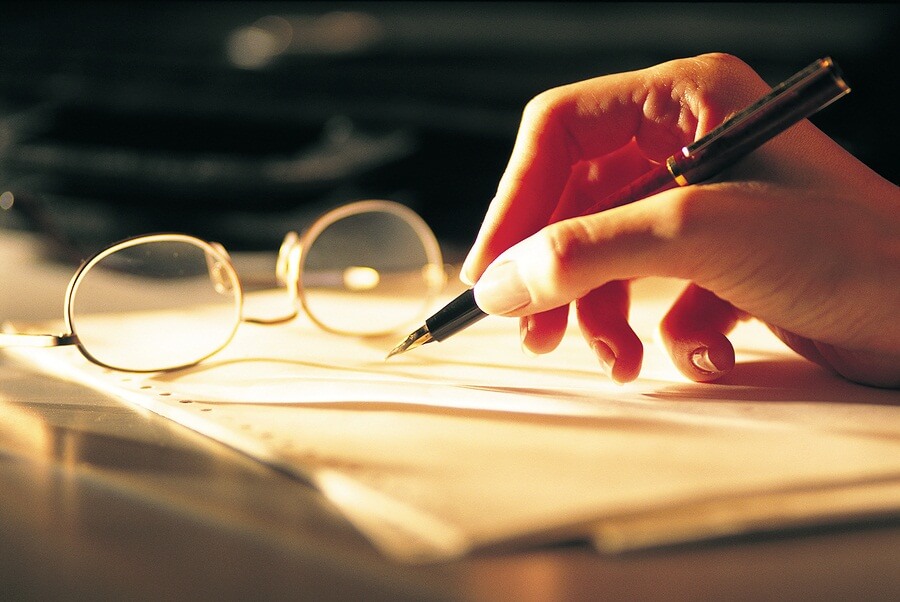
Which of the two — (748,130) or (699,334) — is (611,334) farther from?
(748,130)

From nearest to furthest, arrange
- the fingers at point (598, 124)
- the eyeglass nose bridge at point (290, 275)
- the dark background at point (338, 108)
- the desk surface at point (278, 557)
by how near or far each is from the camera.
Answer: the desk surface at point (278, 557)
the fingers at point (598, 124)
the eyeglass nose bridge at point (290, 275)
the dark background at point (338, 108)

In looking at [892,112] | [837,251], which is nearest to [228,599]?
[837,251]

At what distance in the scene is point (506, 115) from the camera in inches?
61.6

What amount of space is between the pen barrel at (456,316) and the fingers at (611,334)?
10 cm

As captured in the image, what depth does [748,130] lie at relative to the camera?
535 millimetres

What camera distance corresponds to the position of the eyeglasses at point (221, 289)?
0.75 meters

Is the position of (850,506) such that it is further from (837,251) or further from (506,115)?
(506,115)

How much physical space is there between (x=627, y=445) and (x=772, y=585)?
5.3 inches

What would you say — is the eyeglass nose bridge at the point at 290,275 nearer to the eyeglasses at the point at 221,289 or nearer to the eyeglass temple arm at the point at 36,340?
the eyeglasses at the point at 221,289

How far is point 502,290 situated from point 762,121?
20cm

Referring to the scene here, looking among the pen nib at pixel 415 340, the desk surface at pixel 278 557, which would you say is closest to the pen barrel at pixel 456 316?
the pen nib at pixel 415 340

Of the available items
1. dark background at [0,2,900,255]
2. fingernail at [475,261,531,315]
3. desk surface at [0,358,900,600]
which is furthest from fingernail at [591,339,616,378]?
dark background at [0,2,900,255]

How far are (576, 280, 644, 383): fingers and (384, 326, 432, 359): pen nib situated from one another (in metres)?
0.14

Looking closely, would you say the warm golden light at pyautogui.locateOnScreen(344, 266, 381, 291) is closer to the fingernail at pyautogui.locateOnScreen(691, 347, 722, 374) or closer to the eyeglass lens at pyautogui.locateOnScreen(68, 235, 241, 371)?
the eyeglass lens at pyautogui.locateOnScreen(68, 235, 241, 371)
